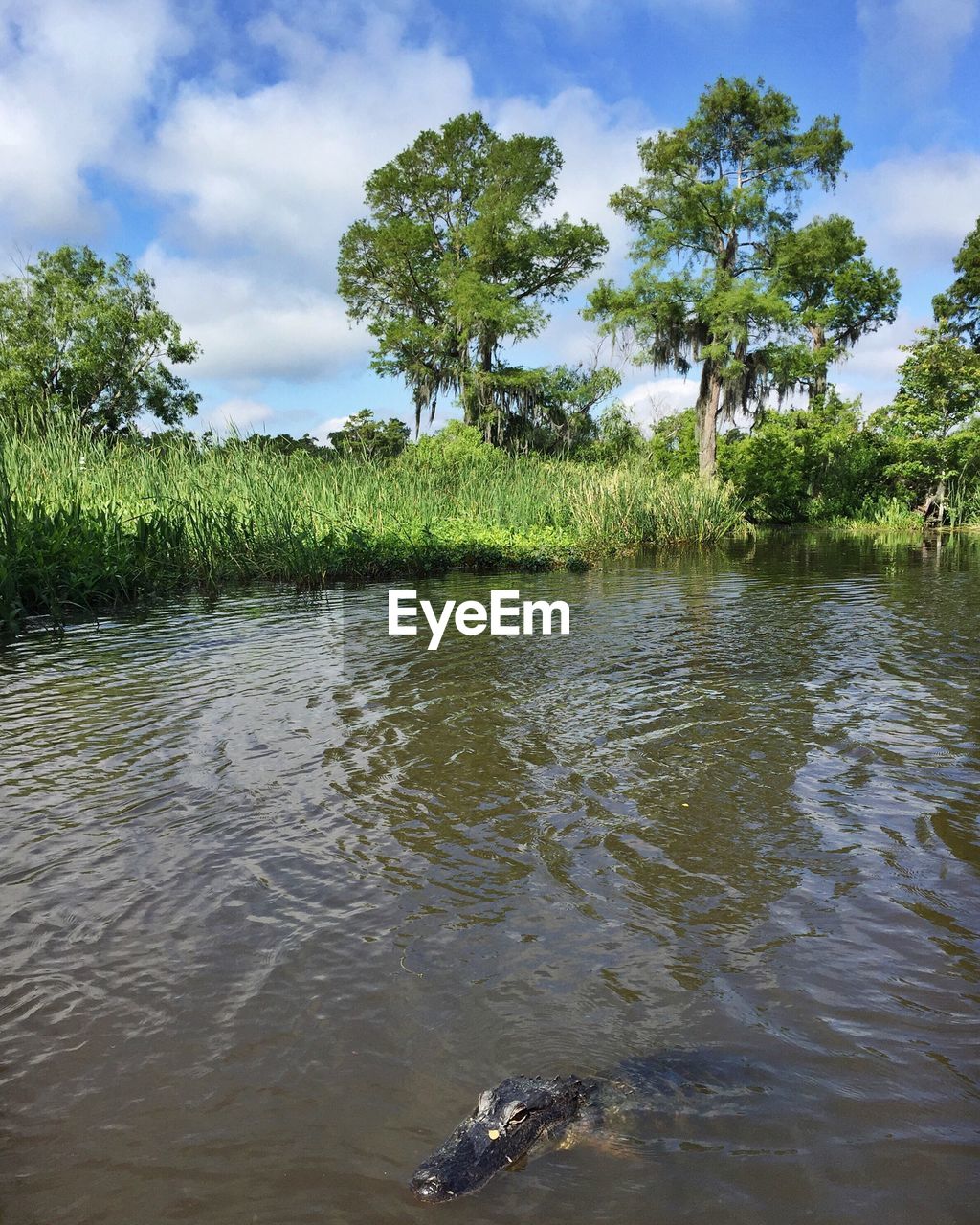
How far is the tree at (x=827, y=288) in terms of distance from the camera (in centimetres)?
3167

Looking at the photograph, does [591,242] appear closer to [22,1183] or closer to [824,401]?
[824,401]

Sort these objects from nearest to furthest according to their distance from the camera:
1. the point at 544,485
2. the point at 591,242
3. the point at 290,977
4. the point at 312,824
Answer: the point at 290,977
the point at 312,824
the point at 544,485
the point at 591,242

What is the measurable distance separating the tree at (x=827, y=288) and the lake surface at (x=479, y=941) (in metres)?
30.3

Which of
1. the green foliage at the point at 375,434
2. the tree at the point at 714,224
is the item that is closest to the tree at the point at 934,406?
the tree at the point at 714,224

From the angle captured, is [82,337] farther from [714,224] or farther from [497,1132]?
[497,1132]

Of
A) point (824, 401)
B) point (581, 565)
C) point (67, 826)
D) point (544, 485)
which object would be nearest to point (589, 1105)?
point (67, 826)

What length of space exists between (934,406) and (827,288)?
11969mm

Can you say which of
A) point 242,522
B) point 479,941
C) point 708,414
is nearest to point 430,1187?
point 479,941

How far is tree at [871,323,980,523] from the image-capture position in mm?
24531

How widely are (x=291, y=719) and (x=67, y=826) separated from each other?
1.67m

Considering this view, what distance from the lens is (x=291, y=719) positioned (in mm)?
5129

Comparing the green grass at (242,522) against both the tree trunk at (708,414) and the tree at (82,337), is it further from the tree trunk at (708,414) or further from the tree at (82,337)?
the tree at (82,337)

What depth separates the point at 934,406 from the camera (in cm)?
2552

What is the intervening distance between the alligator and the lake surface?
4 cm
